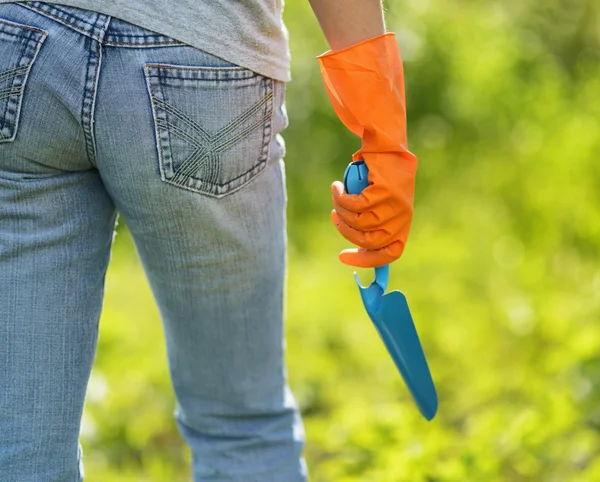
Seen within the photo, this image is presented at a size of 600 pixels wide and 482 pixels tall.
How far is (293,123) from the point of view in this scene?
464 cm

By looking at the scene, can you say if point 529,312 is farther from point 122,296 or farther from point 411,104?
point 411,104

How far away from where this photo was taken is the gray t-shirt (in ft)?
4.06

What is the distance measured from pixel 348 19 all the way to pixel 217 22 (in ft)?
0.62

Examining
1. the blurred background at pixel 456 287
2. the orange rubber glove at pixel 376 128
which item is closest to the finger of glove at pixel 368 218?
the orange rubber glove at pixel 376 128

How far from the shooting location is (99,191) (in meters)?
1.39

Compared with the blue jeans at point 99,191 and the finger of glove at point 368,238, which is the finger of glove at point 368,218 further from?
the blue jeans at point 99,191

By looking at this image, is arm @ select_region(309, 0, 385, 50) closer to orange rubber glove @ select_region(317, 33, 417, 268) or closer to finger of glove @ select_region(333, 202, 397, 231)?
orange rubber glove @ select_region(317, 33, 417, 268)

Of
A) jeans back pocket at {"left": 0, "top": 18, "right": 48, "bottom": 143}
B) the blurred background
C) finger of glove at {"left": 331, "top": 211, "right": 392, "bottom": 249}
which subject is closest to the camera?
jeans back pocket at {"left": 0, "top": 18, "right": 48, "bottom": 143}

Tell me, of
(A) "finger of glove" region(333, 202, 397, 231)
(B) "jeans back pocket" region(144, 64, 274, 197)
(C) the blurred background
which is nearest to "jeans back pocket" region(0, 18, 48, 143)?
(B) "jeans back pocket" region(144, 64, 274, 197)

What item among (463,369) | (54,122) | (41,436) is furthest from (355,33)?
(463,369)

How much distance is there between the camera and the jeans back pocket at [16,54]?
4.00 ft

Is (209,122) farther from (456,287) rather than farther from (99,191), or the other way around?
(456,287)

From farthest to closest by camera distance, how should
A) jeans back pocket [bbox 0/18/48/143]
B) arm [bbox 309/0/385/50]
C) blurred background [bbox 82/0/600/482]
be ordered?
blurred background [bbox 82/0/600/482], arm [bbox 309/0/385/50], jeans back pocket [bbox 0/18/48/143]

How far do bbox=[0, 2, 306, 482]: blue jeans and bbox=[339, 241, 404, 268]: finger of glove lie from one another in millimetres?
130
